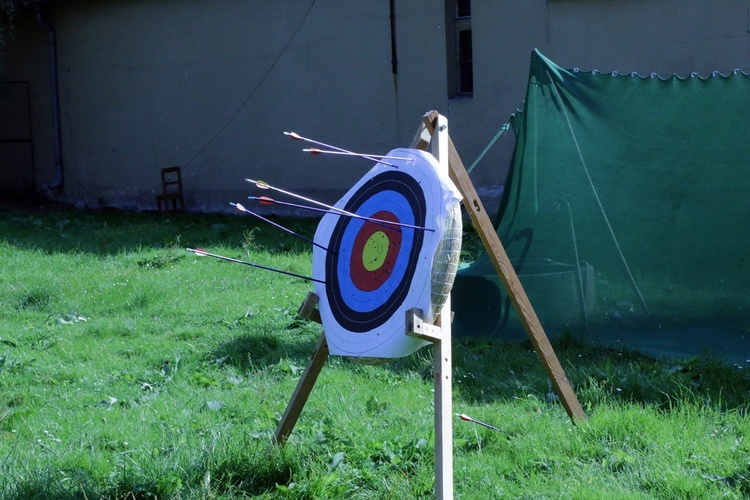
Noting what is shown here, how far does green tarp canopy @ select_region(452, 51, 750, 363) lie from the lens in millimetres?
5770

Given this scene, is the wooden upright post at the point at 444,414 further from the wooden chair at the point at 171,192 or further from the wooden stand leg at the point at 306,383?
the wooden chair at the point at 171,192

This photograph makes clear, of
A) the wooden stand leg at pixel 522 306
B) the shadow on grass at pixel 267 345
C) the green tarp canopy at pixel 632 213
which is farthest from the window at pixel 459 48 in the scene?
the wooden stand leg at pixel 522 306

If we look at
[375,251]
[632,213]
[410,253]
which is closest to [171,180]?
[632,213]

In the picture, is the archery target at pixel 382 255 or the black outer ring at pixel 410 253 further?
the black outer ring at pixel 410 253

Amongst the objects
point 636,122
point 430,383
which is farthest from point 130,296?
point 636,122

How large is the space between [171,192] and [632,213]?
410 inches

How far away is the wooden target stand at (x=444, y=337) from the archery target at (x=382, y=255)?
3.9 inches

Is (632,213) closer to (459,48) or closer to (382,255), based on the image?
(382,255)

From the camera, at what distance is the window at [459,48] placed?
12406 millimetres

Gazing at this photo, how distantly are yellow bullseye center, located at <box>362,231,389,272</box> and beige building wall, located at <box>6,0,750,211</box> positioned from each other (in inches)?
304

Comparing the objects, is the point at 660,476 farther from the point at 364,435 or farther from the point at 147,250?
the point at 147,250

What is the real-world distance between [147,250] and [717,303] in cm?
696

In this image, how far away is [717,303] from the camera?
579cm

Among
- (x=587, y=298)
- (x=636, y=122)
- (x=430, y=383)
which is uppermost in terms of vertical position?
(x=636, y=122)
